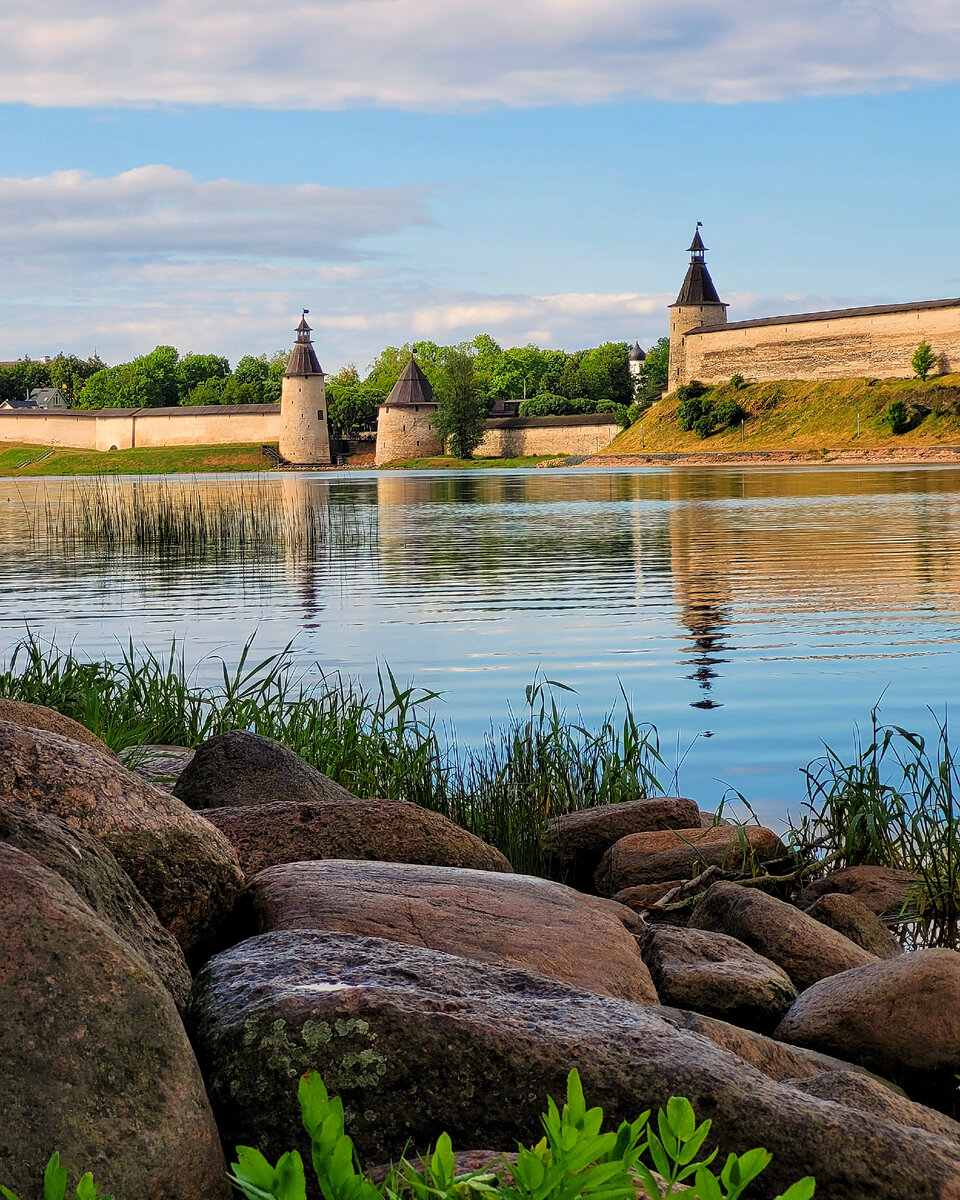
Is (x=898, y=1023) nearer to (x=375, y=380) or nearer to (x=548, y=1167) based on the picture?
(x=548, y=1167)

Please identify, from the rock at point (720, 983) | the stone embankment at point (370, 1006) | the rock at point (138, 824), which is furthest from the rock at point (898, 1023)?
the rock at point (138, 824)

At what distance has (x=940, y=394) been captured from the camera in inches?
2857

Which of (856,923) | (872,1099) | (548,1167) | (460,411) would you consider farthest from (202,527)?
(460,411)

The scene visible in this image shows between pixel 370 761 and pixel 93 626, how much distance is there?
7307mm

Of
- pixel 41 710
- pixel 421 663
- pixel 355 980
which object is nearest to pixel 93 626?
pixel 421 663

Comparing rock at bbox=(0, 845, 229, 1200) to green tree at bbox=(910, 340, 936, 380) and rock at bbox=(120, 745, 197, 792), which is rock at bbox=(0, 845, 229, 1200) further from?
green tree at bbox=(910, 340, 936, 380)

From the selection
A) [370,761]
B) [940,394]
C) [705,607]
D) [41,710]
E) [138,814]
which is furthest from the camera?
[940,394]

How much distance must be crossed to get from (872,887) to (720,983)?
1.81m

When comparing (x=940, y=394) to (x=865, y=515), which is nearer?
(x=865, y=515)

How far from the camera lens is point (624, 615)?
13.0 meters

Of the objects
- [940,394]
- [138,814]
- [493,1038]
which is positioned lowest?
[493,1038]

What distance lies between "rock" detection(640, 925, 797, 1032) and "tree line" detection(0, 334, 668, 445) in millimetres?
86188

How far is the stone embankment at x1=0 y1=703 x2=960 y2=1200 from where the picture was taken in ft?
5.64

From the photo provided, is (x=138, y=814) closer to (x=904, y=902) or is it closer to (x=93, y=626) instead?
(x=904, y=902)
